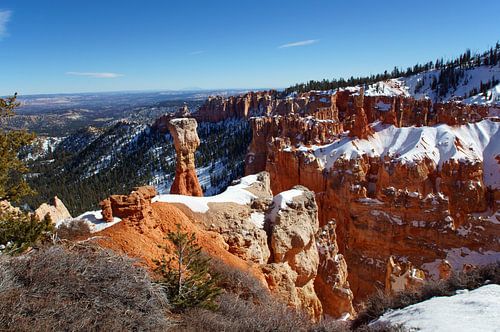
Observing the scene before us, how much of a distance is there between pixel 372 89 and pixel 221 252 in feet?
293

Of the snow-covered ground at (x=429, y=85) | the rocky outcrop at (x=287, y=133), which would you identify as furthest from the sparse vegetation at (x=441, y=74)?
the rocky outcrop at (x=287, y=133)

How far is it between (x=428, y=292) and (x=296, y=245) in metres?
8.25

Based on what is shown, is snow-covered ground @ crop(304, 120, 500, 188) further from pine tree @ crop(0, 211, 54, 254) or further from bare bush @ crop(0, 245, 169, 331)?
bare bush @ crop(0, 245, 169, 331)

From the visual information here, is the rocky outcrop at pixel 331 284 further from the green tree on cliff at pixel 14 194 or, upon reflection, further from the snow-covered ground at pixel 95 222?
the green tree on cliff at pixel 14 194

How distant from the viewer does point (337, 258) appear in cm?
2309

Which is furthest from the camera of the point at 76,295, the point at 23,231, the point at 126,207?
the point at 126,207

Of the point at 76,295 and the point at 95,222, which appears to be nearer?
the point at 76,295

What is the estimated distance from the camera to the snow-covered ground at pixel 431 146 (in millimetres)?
40375

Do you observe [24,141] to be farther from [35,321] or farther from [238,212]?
[238,212]

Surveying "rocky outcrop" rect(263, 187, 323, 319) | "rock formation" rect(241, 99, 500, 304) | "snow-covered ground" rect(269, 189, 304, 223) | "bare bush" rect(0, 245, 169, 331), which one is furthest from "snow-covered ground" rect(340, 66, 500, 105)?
"bare bush" rect(0, 245, 169, 331)

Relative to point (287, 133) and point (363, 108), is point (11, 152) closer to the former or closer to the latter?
point (287, 133)

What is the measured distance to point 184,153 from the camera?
1029 inches

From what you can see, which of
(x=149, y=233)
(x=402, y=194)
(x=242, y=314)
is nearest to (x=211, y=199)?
(x=149, y=233)

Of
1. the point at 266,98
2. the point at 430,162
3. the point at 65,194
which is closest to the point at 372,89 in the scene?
the point at 266,98
